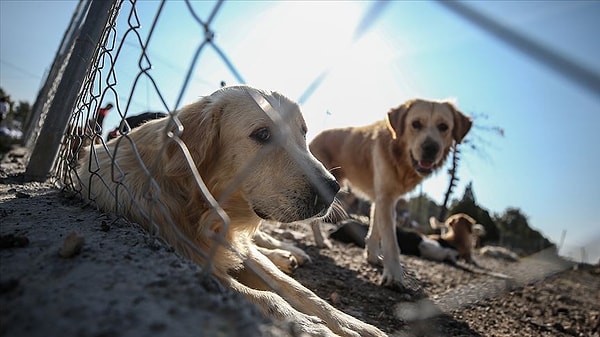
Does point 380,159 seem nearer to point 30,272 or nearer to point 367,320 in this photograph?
point 367,320

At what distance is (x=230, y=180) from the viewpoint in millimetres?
2244

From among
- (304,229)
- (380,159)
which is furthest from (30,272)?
(304,229)

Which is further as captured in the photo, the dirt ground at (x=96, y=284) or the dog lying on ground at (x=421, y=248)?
the dog lying on ground at (x=421, y=248)

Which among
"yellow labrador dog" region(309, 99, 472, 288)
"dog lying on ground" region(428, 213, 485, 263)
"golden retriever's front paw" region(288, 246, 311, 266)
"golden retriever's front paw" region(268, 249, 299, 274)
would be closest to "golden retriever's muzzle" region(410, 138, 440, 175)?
"yellow labrador dog" region(309, 99, 472, 288)

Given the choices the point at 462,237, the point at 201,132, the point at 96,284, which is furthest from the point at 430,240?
the point at 96,284

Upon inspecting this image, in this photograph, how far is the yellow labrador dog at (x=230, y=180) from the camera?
6.34ft

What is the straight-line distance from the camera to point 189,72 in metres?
1.00

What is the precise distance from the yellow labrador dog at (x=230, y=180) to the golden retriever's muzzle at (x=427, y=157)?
8.27 feet

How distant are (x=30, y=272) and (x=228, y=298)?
536 mm

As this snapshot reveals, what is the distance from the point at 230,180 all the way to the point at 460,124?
386cm

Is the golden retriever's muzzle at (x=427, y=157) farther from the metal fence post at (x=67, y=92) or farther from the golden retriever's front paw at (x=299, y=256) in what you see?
the metal fence post at (x=67, y=92)

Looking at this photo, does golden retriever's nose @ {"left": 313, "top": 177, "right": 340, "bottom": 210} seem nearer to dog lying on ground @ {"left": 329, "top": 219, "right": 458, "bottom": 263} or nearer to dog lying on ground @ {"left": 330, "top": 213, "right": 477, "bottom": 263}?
dog lying on ground @ {"left": 330, "top": 213, "right": 477, "bottom": 263}

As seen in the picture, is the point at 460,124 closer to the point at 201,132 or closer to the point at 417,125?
the point at 417,125

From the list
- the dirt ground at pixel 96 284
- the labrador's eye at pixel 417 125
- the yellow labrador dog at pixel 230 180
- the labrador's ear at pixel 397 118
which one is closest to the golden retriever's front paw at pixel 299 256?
the yellow labrador dog at pixel 230 180
